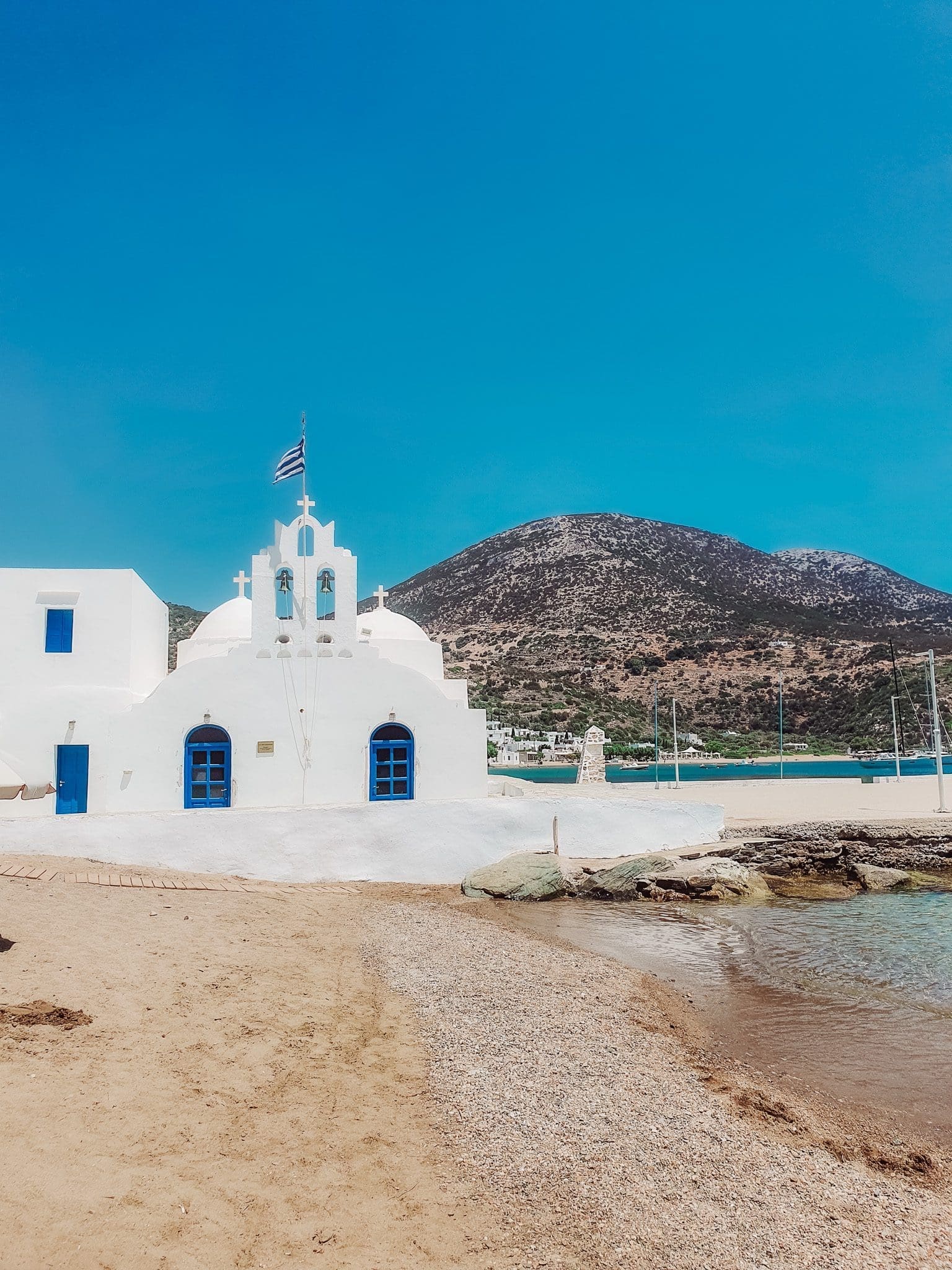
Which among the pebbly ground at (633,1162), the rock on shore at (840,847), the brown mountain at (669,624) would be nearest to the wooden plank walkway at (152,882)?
the pebbly ground at (633,1162)

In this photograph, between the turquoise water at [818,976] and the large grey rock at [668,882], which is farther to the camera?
the large grey rock at [668,882]

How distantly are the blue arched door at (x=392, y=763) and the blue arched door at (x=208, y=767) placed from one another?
2.60 meters

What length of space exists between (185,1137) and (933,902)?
14809 mm

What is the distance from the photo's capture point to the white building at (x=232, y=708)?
14.3 metres

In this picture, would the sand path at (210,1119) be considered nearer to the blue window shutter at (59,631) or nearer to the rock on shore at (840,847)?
the blue window shutter at (59,631)

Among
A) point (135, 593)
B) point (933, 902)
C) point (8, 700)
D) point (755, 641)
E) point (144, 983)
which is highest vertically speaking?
point (755, 641)

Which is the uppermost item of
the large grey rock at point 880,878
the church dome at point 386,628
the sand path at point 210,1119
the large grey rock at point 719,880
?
the church dome at point 386,628

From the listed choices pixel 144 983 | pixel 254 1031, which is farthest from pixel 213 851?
pixel 254 1031

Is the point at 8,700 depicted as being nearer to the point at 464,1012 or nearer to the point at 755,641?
the point at 464,1012

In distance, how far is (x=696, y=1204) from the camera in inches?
191

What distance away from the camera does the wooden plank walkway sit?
11.3 metres

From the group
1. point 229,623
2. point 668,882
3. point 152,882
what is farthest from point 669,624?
point 152,882

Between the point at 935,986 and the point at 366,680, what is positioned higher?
the point at 366,680

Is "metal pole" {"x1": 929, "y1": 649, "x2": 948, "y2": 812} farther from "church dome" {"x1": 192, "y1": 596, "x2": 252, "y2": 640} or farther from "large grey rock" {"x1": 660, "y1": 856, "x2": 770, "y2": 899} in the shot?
Answer: "church dome" {"x1": 192, "y1": 596, "x2": 252, "y2": 640}
